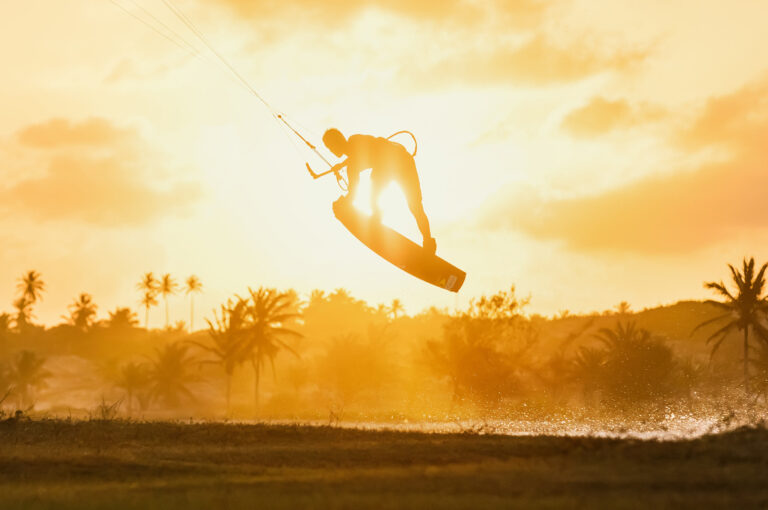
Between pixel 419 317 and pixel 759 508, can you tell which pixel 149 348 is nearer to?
pixel 419 317

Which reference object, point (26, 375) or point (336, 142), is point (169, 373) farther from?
point (336, 142)

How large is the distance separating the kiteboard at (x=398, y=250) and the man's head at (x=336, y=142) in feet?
4.20

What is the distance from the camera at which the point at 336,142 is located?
17.4 m

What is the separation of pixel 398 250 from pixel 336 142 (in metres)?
3.01

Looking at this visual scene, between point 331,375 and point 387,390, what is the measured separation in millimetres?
8746

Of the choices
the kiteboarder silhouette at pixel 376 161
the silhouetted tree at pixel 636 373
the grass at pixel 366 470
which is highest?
the kiteboarder silhouette at pixel 376 161

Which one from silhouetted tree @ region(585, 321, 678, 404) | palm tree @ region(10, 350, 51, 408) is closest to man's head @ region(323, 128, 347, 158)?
silhouetted tree @ region(585, 321, 678, 404)

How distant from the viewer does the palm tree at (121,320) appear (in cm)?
15550

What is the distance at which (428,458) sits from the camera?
16.2 meters

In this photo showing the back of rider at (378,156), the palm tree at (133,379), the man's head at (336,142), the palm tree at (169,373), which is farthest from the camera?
the palm tree at (133,379)

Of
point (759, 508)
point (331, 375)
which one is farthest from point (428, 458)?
point (331, 375)

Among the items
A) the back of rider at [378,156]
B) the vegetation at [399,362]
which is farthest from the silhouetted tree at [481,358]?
the back of rider at [378,156]

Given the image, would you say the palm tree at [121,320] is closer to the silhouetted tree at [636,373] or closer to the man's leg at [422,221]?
the silhouetted tree at [636,373]

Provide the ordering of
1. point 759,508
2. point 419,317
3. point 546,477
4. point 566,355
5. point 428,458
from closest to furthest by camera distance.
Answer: point 759,508 → point 546,477 → point 428,458 → point 566,355 → point 419,317
